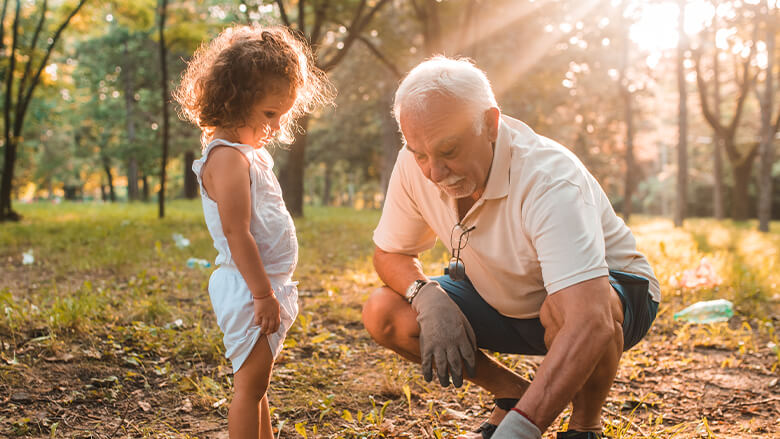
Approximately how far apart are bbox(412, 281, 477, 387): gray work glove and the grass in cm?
38

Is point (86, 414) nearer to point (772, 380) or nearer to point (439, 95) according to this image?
point (439, 95)

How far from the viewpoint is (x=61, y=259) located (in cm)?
577

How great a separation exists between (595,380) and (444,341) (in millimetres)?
513

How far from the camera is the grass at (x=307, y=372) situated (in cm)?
233

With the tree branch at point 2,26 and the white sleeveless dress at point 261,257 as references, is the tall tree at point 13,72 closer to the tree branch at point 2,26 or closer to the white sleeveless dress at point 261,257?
the tree branch at point 2,26

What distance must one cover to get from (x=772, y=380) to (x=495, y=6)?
10.2m

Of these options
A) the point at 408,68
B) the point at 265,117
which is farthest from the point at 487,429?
the point at 408,68

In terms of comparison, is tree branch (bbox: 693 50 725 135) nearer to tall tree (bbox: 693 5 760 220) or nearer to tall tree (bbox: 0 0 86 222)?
tall tree (bbox: 693 5 760 220)

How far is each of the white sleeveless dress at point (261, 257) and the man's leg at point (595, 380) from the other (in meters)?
0.91

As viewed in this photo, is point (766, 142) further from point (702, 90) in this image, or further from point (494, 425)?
→ point (494, 425)

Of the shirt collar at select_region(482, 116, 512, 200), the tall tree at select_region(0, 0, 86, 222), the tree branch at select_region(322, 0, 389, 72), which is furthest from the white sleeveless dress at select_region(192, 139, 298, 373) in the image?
the tall tree at select_region(0, 0, 86, 222)

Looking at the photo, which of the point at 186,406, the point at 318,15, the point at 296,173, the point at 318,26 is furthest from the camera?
the point at 296,173

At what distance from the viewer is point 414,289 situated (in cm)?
222

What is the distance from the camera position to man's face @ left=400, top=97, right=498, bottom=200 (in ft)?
6.22
